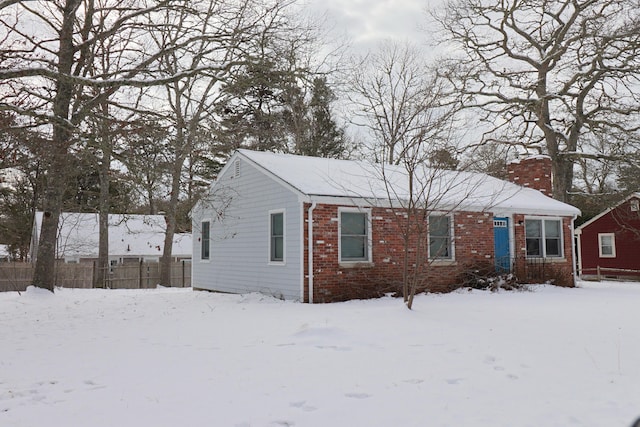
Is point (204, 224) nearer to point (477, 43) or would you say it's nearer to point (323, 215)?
point (323, 215)

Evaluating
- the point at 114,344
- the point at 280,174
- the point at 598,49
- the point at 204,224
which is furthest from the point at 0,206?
the point at 598,49

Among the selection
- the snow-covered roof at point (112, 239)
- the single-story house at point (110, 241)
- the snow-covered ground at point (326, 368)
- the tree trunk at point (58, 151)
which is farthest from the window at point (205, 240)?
the snow-covered roof at point (112, 239)

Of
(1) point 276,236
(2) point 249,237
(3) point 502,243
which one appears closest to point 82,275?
(2) point 249,237

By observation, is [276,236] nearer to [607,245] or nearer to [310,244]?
[310,244]

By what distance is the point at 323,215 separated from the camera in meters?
13.5

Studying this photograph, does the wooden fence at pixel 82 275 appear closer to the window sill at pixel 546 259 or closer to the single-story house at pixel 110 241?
the single-story house at pixel 110 241

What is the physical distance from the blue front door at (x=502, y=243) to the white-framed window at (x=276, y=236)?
6.99 m

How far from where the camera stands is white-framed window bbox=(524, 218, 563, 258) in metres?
17.8

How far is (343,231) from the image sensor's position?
14.1m

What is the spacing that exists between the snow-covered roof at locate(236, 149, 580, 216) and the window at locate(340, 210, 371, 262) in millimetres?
597

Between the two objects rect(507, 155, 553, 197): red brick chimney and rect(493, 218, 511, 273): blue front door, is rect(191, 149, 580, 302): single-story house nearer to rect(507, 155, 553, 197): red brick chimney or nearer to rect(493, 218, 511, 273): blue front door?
rect(493, 218, 511, 273): blue front door

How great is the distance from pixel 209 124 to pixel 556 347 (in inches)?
342

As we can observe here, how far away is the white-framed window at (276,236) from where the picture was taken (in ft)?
47.1

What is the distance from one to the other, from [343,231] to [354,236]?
1.18 ft
